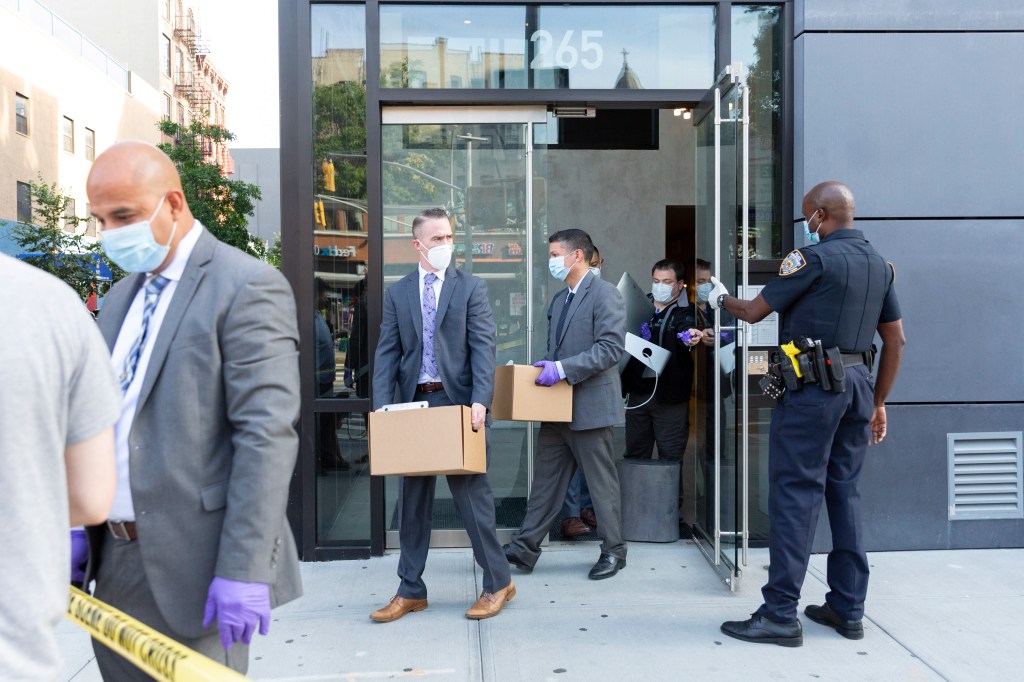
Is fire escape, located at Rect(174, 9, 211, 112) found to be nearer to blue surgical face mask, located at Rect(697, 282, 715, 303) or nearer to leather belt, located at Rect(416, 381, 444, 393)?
blue surgical face mask, located at Rect(697, 282, 715, 303)

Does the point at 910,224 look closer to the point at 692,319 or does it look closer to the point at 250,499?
the point at 692,319

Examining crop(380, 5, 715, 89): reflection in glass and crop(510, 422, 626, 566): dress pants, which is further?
crop(380, 5, 715, 89): reflection in glass

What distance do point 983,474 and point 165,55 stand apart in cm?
5439

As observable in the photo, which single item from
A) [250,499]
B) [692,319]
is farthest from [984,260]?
[250,499]

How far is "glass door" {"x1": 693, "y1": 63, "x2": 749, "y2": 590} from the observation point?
4.67 metres

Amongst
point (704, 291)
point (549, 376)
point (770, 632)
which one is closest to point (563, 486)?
point (549, 376)

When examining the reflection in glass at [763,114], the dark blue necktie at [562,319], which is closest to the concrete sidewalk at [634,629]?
the dark blue necktie at [562,319]

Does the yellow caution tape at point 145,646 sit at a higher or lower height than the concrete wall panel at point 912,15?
lower

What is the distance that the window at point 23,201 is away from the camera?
28.3 meters

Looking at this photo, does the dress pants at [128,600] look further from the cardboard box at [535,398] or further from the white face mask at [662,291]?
the white face mask at [662,291]

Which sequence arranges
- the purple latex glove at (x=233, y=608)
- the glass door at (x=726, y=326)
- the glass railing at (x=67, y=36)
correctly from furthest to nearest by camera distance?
the glass railing at (x=67, y=36) < the glass door at (x=726, y=326) < the purple latex glove at (x=233, y=608)

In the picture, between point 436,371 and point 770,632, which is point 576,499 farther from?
point 770,632

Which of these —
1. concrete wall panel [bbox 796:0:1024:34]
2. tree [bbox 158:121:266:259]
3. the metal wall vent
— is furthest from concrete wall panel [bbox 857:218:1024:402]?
tree [bbox 158:121:266:259]

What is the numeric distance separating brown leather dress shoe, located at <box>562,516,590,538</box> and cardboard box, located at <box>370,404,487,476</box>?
6.11 feet
